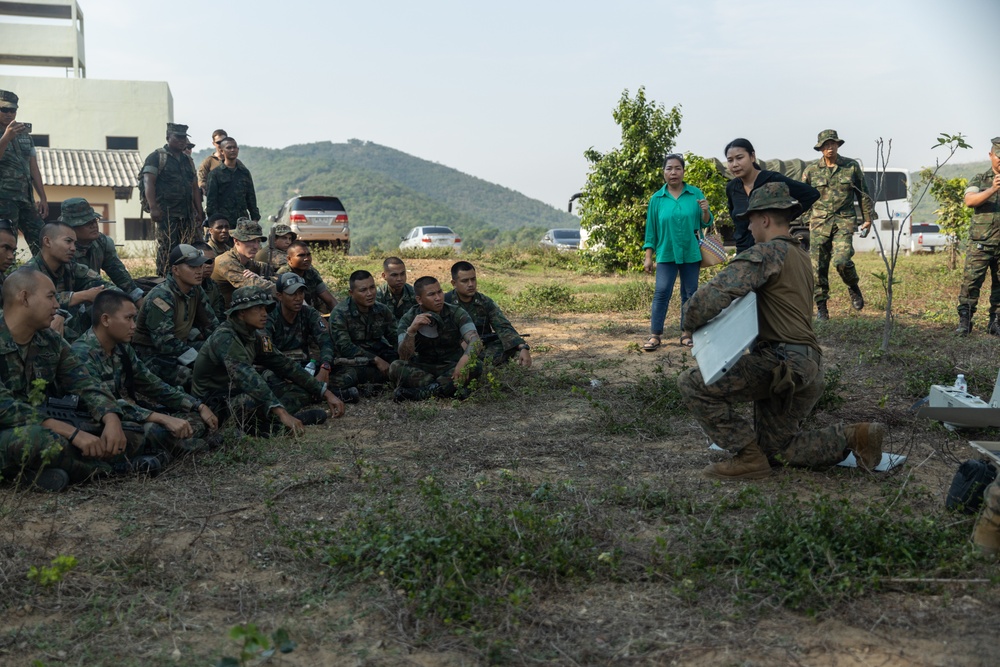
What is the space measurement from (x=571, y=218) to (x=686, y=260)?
9580cm

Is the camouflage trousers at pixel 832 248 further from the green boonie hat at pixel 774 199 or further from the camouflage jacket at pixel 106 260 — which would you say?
the camouflage jacket at pixel 106 260

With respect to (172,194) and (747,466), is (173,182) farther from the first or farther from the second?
(747,466)

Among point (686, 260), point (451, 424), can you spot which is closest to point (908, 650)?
point (451, 424)

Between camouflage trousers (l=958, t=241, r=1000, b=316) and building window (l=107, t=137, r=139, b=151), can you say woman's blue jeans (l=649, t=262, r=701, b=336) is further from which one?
building window (l=107, t=137, r=139, b=151)

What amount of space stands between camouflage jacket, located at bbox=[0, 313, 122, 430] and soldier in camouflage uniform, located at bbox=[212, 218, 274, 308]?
115 inches

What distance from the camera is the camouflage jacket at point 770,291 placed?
442 cm

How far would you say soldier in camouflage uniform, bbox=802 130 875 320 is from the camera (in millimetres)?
9344

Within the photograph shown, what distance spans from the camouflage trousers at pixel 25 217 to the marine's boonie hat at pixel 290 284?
2746 millimetres

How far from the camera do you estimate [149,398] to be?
559 cm

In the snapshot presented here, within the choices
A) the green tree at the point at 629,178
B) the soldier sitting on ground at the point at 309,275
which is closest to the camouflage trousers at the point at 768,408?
the soldier sitting on ground at the point at 309,275

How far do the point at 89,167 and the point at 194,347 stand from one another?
20.3m

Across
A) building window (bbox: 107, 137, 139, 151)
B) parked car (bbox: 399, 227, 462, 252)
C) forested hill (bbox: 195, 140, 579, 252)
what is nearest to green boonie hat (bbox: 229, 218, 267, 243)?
parked car (bbox: 399, 227, 462, 252)

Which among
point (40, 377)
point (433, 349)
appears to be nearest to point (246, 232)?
point (433, 349)

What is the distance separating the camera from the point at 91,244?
24.8 ft
